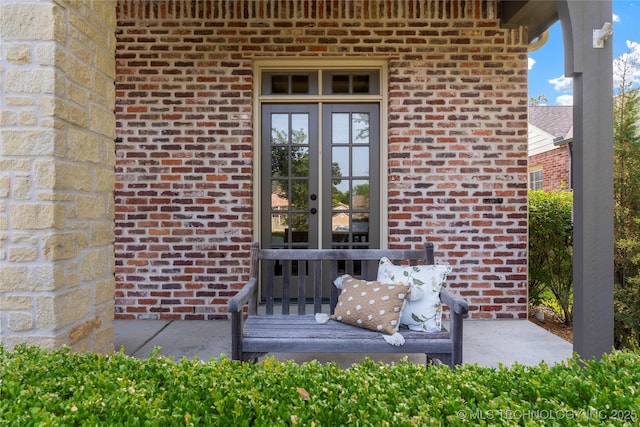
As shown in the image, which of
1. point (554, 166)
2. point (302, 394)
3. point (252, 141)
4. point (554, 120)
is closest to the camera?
point (302, 394)

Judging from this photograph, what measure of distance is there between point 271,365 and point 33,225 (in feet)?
4.26

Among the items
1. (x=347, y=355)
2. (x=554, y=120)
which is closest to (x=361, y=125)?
(x=347, y=355)

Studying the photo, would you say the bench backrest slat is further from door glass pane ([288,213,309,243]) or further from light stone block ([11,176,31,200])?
light stone block ([11,176,31,200])

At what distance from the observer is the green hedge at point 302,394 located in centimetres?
104

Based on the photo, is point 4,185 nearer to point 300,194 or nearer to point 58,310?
point 58,310

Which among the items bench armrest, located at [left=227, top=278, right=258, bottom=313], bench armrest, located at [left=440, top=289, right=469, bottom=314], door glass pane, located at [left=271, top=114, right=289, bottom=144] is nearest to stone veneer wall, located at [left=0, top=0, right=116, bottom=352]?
bench armrest, located at [left=227, top=278, right=258, bottom=313]

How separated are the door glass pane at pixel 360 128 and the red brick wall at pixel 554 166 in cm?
838

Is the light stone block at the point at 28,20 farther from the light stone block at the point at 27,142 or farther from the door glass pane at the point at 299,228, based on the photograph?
the door glass pane at the point at 299,228

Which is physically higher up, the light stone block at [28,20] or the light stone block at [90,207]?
the light stone block at [28,20]

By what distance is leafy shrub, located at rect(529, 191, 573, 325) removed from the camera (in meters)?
4.27

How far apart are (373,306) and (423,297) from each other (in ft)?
1.17

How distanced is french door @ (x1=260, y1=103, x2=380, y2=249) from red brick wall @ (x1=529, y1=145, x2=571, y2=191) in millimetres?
Result: 8386

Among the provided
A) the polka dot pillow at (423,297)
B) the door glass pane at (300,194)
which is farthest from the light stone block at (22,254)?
the door glass pane at (300,194)

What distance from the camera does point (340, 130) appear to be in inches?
157
